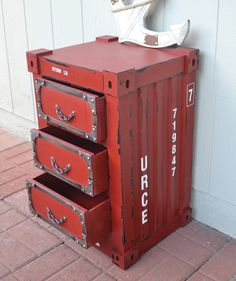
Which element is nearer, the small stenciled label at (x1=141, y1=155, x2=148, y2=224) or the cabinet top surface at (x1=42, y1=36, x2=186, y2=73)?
the cabinet top surface at (x1=42, y1=36, x2=186, y2=73)

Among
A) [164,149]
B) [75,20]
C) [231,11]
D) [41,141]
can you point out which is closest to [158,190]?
[164,149]

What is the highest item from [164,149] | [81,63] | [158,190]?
[81,63]

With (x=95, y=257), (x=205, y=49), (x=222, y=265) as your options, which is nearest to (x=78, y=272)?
(x=95, y=257)

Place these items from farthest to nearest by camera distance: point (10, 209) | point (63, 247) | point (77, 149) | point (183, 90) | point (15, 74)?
point (15, 74)
point (10, 209)
point (63, 247)
point (183, 90)
point (77, 149)

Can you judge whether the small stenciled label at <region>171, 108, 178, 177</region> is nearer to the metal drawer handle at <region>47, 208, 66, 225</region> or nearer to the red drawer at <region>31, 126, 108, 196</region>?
the red drawer at <region>31, 126, 108, 196</region>

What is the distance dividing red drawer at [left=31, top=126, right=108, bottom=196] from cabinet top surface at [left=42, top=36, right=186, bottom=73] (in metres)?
0.29

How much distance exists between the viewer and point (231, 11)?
1540mm

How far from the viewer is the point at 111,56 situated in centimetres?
161

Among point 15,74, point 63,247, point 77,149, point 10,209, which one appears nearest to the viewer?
point 77,149

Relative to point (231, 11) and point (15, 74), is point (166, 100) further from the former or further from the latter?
point (15, 74)

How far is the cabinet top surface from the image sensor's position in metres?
1.48

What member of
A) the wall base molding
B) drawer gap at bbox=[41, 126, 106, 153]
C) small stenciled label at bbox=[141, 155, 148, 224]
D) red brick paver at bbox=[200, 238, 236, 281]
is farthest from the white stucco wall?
drawer gap at bbox=[41, 126, 106, 153]

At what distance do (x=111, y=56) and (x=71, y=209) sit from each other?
1.94 ft

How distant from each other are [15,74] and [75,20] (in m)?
0.75
